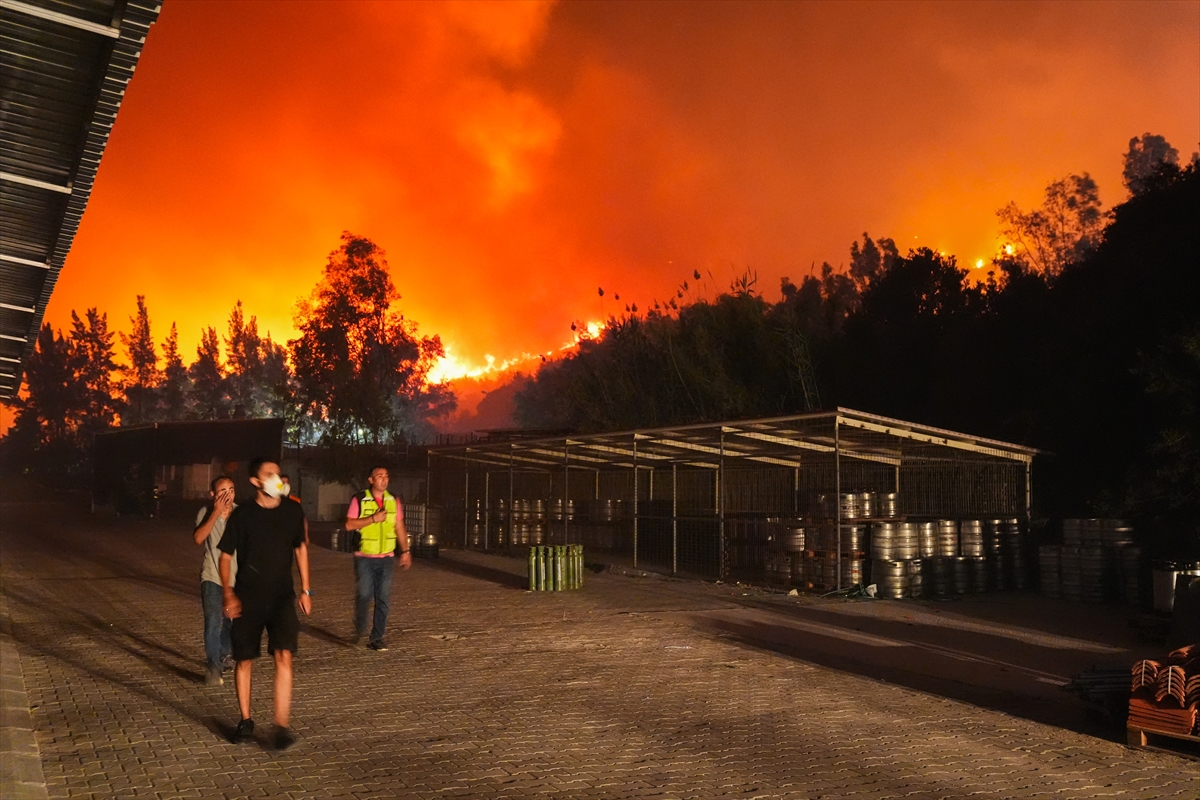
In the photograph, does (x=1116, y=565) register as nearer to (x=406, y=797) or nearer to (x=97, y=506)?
(x=406, y=797)

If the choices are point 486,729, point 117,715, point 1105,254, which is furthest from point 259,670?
point 1105,254

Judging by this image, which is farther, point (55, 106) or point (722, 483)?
point (722, 483)

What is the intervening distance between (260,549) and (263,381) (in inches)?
4877

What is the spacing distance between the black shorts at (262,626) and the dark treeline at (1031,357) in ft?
57.1

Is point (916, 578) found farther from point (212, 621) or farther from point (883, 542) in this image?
point (212, 621)

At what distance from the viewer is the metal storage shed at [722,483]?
66.6 ft

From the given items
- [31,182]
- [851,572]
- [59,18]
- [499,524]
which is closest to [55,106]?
[31,182]

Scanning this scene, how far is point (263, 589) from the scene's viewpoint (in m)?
6.81

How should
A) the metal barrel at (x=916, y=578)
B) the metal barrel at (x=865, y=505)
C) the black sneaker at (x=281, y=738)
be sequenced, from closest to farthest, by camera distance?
the black sneaker at (x=281, y=738)
the metal barrel at (x=916, y=578)
the metal barrel at (x=865, y=505)

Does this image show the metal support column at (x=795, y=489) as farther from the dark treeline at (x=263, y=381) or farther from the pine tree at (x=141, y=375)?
the pine tree at (x=141, y=375)

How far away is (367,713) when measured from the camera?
827cm

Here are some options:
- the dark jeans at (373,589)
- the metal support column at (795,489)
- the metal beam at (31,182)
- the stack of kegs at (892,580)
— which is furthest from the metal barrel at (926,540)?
the metal beam at (31,182)

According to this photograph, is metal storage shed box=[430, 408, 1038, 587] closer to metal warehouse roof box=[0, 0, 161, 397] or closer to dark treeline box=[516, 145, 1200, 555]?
dark treeline box=[516, 145, 1200, 555]

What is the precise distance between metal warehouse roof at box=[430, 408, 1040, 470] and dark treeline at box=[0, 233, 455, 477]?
22.3 m
